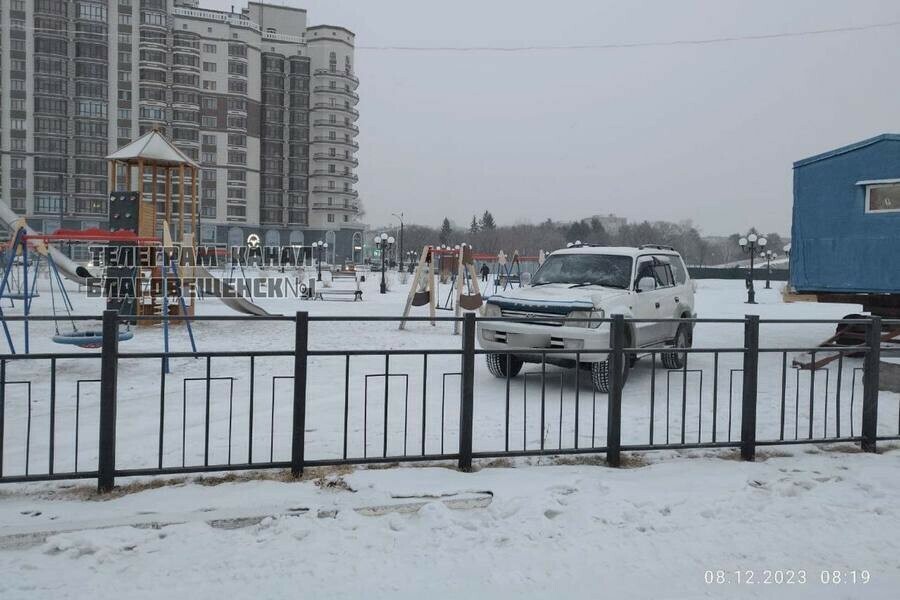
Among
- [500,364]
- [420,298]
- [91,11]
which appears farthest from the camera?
[91,11]

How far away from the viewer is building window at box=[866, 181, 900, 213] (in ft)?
42.6

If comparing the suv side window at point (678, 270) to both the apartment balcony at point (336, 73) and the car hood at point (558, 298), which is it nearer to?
the car hood at point (558, 298)

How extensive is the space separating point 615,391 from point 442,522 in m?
2.04

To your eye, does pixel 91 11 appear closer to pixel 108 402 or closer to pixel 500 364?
pixel 500 364

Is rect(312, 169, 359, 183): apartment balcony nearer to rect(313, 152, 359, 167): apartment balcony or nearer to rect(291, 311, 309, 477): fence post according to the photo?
rect(313, 152, 359, 167): apartment balcony

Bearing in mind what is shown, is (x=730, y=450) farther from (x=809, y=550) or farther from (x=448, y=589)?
(x=448, y=589)

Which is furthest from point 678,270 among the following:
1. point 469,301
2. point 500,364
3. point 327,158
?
point 327,158

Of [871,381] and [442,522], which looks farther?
[871,381]

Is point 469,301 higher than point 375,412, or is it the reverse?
point 469,301

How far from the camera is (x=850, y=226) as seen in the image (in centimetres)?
1359

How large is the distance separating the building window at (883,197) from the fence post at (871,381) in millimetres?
7952

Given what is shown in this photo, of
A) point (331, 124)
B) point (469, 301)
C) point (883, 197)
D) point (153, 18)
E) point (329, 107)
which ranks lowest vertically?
point (469, 301)

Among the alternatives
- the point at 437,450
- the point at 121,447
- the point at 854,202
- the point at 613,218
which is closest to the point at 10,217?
the point at 121,447

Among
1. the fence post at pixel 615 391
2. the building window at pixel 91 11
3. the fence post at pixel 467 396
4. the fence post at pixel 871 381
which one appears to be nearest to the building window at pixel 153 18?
the building window at pixel 91 11
